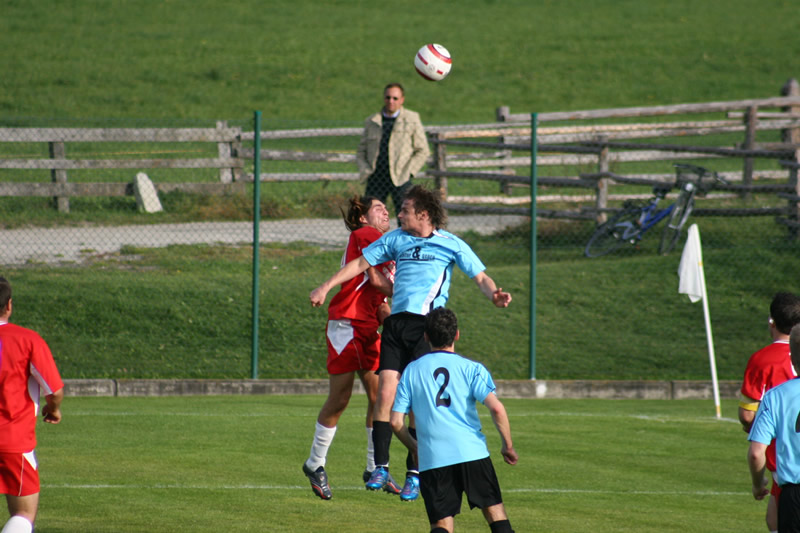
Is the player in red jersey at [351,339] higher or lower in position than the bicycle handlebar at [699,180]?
lower

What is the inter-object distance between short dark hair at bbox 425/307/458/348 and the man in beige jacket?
7.48 m

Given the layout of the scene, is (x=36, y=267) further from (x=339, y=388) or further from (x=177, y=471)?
(x=339, y=388)

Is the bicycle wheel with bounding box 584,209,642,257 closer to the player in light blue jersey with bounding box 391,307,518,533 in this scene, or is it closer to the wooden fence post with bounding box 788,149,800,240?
the wooden fence post with bounding box 788,149,800,240

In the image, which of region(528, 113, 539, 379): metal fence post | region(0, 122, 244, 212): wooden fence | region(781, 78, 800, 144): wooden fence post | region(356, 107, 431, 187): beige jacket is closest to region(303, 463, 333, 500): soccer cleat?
region(528, 113, 539, 379): metal fence post

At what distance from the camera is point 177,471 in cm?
927

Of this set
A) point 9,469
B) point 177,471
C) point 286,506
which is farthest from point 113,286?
point 9,469

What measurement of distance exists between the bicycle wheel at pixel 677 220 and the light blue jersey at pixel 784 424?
11.5 m

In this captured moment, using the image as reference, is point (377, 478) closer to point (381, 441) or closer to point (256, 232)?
point (381, 441)

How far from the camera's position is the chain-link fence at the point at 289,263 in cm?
1391

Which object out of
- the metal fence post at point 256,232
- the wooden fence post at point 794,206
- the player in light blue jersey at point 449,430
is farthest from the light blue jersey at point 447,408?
the wooden fence post at point 794,206

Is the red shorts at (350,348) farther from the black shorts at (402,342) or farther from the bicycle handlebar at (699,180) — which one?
the bicycle handlebar at (699,180)

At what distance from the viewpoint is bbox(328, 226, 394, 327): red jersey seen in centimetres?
816

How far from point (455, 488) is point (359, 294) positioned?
2215mm

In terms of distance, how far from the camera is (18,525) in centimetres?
616
